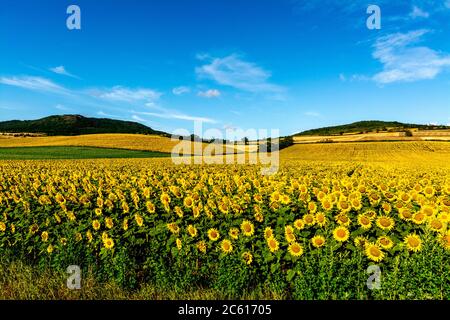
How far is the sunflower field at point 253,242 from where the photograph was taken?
4.85 meters

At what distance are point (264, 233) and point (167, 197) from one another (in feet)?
8.31

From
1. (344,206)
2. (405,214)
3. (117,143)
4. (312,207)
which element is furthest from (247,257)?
A: (117,143)

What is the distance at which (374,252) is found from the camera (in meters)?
5.13

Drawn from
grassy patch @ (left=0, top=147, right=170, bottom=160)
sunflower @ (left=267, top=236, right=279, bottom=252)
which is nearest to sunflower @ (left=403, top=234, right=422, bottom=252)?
sunflower @ (left=267, top=236, right=279, bottom=252)

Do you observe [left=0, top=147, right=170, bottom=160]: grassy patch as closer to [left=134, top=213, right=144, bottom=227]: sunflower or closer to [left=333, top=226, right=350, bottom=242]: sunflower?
[left=134, top=213, right=144, bottom=227]: sunflower

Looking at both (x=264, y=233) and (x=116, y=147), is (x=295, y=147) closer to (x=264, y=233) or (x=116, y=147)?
(x=116, y=147)

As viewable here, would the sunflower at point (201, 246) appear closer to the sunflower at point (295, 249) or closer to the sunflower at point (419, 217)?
the sunflower at point (295, 249)

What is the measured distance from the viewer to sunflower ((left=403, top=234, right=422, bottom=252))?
16.9 feet

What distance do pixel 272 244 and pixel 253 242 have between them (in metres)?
0.45

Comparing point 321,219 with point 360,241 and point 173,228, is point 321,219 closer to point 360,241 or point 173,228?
point 360,241

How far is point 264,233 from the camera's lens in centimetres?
596

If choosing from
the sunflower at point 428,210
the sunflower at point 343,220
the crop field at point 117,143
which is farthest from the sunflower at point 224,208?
the crop field at point 117,143

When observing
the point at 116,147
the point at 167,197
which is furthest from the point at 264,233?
the point at 116,147

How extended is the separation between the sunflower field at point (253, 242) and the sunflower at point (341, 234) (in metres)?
0.02
